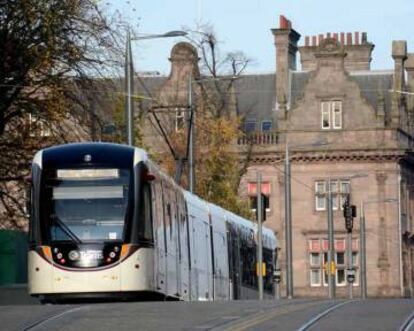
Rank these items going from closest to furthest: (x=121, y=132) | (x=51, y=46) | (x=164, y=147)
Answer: (x=51, y=46)
(x=121, y=132)
(x=164, y=147)

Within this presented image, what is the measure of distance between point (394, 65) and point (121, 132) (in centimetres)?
4487

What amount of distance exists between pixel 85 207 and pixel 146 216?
1.39 m

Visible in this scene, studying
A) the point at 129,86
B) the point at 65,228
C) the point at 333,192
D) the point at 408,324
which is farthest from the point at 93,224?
the point at 333,192

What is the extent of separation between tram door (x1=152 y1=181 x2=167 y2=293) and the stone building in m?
61.7

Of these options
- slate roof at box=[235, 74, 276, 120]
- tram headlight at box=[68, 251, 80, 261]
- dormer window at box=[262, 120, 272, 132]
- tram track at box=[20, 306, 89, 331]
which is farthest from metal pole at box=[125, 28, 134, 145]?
dormer window at box=[262, 120, 272, 132]

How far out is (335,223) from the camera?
102688 millimetres

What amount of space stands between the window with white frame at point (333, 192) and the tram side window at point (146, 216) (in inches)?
2611

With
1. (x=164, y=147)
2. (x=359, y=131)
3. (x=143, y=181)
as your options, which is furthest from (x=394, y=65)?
(x=143, y=181)

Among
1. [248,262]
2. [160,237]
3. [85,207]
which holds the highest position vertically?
[85,207]

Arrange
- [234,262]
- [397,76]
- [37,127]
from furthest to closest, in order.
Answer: [397,76] → [234,262] → [37,127]

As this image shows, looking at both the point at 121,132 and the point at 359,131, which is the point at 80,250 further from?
the point at 359,131

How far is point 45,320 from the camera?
89.9 ft

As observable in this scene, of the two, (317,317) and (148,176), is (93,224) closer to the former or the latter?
(148,176)

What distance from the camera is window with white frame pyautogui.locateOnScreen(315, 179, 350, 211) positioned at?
335 feet
